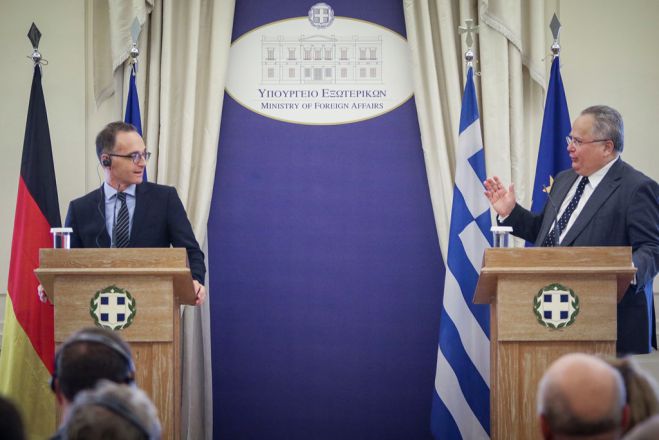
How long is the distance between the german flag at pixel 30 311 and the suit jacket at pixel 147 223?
38.4 inches

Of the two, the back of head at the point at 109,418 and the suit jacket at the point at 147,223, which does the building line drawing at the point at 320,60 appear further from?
the back of head at the point at 109,418

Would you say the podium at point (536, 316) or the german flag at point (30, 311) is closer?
the podium at point (536, 316)

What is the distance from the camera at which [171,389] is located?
4.09 meters

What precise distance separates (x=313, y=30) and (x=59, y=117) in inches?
66.0

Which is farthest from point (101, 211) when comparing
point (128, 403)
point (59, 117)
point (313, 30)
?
point (128, 403)

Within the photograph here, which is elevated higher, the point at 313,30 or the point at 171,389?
the point at 313,30

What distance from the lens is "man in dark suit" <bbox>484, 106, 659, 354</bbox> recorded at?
4375mm

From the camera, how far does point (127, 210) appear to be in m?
4.84

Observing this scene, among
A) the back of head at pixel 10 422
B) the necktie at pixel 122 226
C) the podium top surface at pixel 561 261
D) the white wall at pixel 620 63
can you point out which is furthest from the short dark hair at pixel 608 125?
the back of head at pixel 10 422

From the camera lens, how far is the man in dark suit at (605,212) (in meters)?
4.38

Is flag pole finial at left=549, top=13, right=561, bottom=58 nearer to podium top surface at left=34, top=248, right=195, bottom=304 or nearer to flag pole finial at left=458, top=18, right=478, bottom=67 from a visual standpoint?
flag pole finial at left=458, top=18, right=478, bottom=67

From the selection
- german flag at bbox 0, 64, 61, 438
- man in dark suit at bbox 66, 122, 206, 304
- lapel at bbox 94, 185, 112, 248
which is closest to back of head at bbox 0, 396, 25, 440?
man in dark suit at bbox 66, 122, 206, 304

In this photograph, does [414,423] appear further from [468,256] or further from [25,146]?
[25,146]

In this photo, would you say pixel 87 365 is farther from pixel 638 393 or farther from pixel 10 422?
pixel 638 393
